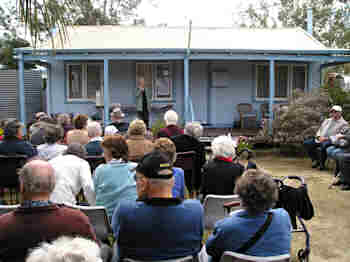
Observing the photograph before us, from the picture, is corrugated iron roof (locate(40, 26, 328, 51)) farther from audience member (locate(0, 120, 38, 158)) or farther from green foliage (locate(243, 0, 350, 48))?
green foliage (locate(243, 0, 350, 48))

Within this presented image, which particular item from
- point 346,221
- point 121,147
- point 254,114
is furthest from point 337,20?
point 121,147

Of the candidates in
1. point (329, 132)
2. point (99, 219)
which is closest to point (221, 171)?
point (99, 219)

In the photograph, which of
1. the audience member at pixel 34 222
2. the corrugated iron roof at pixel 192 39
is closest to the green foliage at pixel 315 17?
the corrugated iron roof at pixel 192 39

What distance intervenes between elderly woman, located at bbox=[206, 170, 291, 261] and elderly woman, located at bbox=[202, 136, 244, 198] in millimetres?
1497

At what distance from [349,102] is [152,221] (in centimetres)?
939

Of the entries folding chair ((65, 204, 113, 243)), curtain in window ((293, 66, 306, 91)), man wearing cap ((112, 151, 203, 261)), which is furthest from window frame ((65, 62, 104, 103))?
man wearing cap ((112, 151, 203, 261))

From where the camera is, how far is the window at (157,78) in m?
13.0

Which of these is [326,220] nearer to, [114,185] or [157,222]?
[114,185]

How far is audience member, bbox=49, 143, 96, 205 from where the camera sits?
3.78m

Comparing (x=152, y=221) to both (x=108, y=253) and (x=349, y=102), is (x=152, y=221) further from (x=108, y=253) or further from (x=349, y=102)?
(x=349, y=102)

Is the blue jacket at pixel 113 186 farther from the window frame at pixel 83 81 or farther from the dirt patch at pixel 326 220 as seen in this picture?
the window frame at pixel 83 81

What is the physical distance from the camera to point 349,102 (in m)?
10.5

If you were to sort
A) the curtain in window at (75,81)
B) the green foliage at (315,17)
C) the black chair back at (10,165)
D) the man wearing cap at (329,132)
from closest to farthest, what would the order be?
the black chair back at (10,165)
the man wearing cap at (329,132)
the curtain in window at (75,81)
the green foliage at (315,17)

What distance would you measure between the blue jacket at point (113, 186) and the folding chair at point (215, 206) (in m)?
0.65
